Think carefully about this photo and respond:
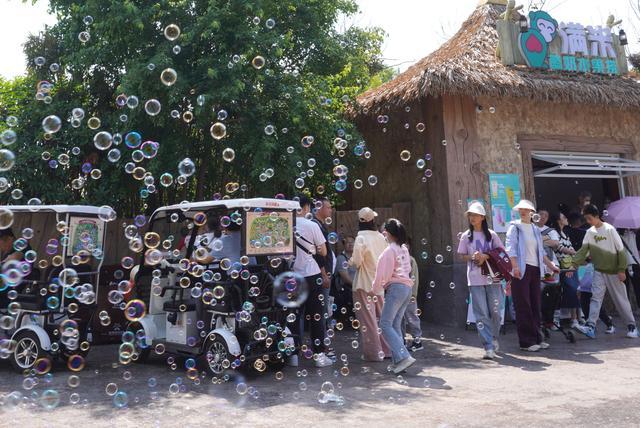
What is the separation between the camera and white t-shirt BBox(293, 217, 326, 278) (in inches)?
252

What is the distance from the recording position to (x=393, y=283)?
6023 mm

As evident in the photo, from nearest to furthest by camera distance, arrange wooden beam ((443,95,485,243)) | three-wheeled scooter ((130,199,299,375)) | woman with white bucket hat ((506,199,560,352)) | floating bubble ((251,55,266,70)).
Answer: three-wheeled scooter ((130,199,299,375)) → woman with white bucket hat ((506,199,560,352)) → floating bubble ((251,55,266,70)) → wooden beam ((443,95,485,243))

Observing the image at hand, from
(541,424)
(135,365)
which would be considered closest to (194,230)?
(135,365)

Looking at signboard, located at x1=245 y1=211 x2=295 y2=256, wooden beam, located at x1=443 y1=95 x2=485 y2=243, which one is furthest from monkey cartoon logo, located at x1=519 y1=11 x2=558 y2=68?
signboard, located at x1=245 y1=211 x2=295 y2=256

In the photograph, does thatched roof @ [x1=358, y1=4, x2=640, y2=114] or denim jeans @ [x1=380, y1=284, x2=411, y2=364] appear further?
thatched roof @ [x1=358, y1=4, x2=640, y2=114]

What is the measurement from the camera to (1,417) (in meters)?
4.34

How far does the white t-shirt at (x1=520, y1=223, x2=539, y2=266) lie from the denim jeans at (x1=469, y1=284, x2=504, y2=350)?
71 cm

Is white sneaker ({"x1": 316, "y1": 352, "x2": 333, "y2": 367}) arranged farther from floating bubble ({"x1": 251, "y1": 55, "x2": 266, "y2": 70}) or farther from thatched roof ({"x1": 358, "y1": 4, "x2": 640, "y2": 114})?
thatched roof ({"x1": 358, "y1": 4, "x2": 640, "y2": 114})

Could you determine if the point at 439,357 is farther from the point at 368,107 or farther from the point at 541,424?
the point at 368,107

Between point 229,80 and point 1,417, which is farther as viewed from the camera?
point 229,80

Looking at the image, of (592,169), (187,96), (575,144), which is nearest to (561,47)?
(575,144)

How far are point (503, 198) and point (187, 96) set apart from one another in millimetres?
5483

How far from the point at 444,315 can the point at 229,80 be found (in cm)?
504

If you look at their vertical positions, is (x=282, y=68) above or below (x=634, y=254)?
above
